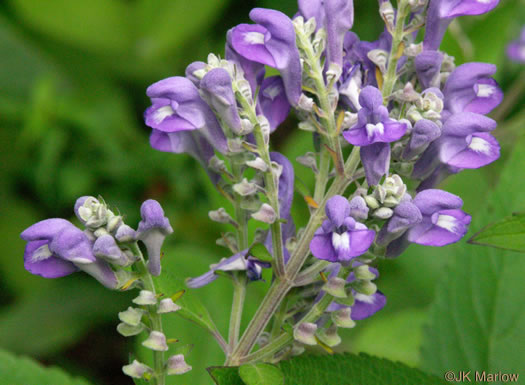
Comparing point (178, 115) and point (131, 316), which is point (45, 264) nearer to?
point (131, 316)

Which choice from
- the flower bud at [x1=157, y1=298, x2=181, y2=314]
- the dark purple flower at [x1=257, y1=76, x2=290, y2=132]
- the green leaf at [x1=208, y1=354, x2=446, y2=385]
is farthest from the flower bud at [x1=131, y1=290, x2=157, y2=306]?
the dark purple flower at [x1=257, y1=76, x2=290, y2=132]

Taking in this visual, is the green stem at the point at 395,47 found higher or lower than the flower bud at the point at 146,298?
higher

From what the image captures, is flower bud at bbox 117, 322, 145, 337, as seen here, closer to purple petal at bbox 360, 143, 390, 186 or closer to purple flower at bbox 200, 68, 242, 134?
purple flower at bbox 200, 68, 242, 134

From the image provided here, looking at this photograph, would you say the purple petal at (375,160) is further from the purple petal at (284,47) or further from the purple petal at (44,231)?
the purple petal at (44,231)

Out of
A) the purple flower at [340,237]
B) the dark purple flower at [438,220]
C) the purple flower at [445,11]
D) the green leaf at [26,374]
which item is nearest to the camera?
the purple flower at [340,237]

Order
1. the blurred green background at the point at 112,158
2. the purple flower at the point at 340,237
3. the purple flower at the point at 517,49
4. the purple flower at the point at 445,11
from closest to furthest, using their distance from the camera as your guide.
A: the purple flower at the point at 340,237
the purple flower at the point at 445,11
the blurred green background at the point at 112,158
the purple flower at the point at 517,49

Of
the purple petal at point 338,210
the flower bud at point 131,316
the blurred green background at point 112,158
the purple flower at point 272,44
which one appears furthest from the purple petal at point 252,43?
the blurred green background at point 112,158
